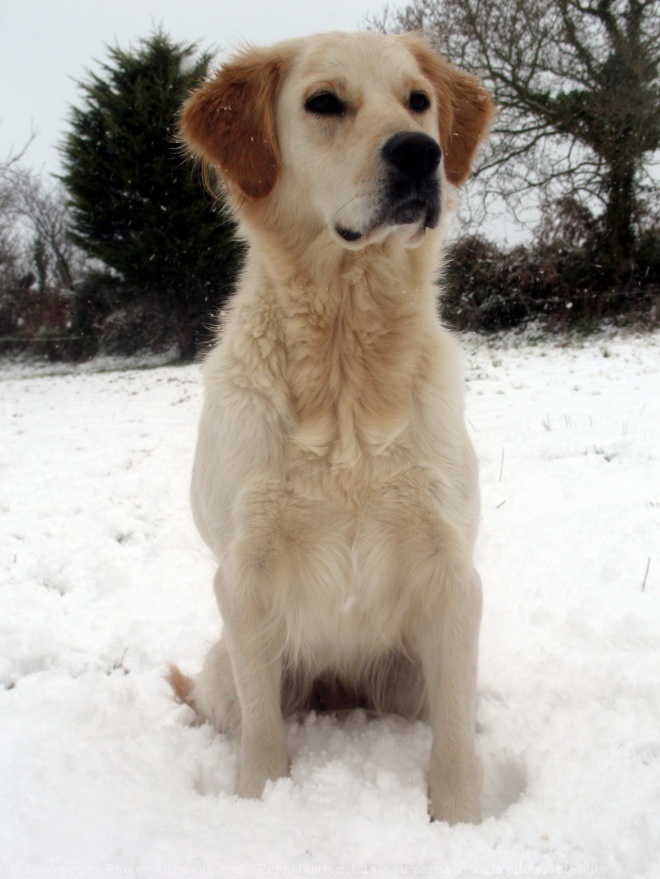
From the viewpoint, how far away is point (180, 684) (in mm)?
2273

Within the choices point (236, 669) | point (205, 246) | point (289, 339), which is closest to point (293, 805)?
point (236, 669)

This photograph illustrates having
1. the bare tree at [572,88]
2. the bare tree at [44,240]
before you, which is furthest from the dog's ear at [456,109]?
the bare tree at [44,240]

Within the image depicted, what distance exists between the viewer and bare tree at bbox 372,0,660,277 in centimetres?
1163

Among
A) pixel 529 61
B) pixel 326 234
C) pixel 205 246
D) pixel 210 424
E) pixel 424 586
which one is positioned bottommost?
pixel 424 586

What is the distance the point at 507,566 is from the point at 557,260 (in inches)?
449

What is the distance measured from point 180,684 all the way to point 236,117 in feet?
6.51

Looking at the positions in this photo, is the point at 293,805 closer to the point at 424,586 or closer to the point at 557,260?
the point at 424,586

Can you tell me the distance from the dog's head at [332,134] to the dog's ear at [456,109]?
0.02m

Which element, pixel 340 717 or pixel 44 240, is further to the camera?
pixel 44 240

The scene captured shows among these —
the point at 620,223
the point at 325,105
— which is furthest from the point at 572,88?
the point at 325,105

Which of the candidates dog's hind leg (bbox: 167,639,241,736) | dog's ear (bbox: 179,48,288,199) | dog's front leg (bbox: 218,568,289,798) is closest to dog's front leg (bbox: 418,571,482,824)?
dog's front leg (bbox: 218,568,289,798)

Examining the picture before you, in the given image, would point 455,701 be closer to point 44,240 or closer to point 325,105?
point 325,105

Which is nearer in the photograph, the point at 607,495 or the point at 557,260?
the point at 607,495

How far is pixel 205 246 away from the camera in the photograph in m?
14.9
